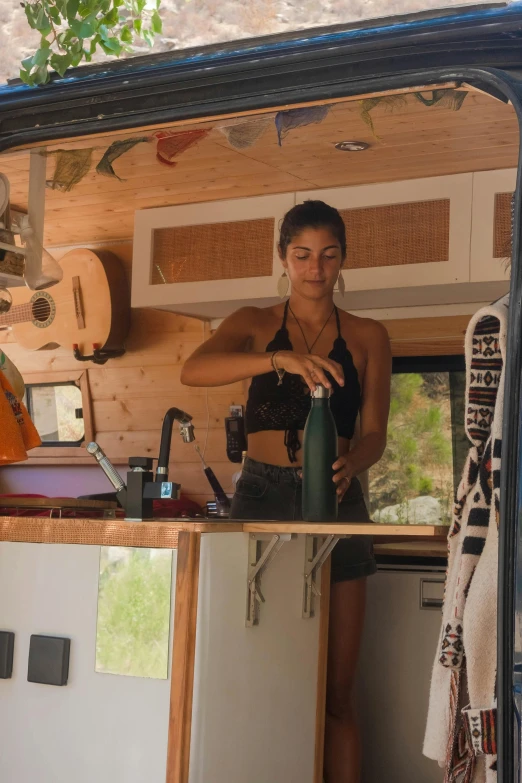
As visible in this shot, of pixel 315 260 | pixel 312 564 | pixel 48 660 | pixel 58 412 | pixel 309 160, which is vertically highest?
pixel 309 160

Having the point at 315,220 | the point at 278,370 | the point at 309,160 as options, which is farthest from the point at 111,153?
the point at 278,370

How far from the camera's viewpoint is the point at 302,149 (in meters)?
3.97

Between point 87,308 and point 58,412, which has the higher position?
point 87,308

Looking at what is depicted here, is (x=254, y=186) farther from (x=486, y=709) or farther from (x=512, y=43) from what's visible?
(x=486, y=709)

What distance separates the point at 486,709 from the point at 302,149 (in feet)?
8.46

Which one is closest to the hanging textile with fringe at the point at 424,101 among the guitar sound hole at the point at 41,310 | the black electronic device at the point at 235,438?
the black electronic device at the point at 235,438

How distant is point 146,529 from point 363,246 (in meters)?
2.14

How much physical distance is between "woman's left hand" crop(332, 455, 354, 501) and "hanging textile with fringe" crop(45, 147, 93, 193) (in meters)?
1.53

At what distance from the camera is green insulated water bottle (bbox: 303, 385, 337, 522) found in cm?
254

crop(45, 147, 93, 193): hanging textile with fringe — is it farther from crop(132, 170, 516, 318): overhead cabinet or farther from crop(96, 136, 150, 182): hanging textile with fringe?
crop(132, 170, 516, 318): overhead cabinet

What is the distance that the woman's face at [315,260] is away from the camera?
3.21m

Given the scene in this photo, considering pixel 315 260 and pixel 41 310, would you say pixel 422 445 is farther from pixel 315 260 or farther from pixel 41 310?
pixel 41 310

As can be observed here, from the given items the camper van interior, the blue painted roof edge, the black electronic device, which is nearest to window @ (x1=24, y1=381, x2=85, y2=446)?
the camper van interior

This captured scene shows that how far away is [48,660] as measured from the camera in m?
2.46
